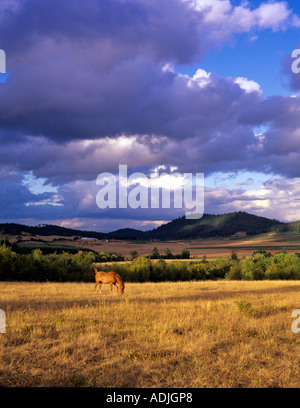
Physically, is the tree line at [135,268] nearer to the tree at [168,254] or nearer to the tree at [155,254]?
the tree at [155,254]

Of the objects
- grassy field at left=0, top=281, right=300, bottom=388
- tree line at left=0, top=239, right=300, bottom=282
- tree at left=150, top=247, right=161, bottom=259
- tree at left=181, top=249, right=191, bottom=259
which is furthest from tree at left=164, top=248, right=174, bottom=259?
grassy field at left=0, top=281, right=300, bottom=388

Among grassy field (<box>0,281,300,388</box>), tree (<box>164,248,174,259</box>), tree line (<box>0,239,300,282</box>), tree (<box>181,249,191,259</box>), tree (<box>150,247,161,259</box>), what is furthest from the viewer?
tree (<box>181,249,191,259</box>)

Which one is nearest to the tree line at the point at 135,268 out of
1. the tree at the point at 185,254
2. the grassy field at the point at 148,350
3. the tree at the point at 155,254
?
the tree at the point at 155,254

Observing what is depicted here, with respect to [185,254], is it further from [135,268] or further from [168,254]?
[135,268]

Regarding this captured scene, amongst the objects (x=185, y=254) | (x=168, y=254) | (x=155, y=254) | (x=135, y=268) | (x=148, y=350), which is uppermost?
(x=148, y=350)

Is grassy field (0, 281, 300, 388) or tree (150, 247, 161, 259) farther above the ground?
grassy field (0, 281, 300, 388)

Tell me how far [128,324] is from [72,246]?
8424cm

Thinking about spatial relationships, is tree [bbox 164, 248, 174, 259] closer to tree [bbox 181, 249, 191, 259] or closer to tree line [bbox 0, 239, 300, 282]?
tree [bbox 181, 249, 191, 259]

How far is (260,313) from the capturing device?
52.9 feet

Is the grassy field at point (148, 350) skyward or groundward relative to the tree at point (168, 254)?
skyward

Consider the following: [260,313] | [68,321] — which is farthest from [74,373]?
[260,313]

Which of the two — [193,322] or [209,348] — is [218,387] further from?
[193,322]

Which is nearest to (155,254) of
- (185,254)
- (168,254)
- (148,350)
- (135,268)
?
(168,254)

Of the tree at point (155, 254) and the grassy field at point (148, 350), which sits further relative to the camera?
the tree at point (155, 254)
